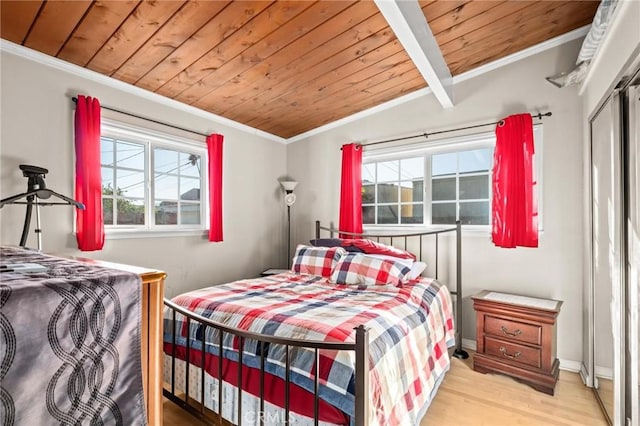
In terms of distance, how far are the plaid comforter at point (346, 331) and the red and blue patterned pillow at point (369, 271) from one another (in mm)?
71

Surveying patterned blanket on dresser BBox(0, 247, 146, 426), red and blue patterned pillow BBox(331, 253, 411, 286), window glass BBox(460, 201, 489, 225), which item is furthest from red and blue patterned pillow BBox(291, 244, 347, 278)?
patterned blanket on dresser BBox(0, 247, 146, 426)

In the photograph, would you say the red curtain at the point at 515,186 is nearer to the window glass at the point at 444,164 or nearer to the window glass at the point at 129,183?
the window glass at the point at 444,164

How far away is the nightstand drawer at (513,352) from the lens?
235 cm

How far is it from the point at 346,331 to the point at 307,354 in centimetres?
21

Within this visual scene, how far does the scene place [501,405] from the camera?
2.10m

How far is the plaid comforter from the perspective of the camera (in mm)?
1376

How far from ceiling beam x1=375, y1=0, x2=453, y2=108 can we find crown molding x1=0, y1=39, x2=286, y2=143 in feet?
6.92

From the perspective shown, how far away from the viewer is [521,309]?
2393mm

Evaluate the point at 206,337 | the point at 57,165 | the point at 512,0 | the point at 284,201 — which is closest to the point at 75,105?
the point at 57,165

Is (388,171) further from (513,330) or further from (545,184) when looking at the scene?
(513,330)

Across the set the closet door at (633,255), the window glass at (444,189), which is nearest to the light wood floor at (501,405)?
the closet door at (633,255)

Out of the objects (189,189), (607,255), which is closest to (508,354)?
(607,255)

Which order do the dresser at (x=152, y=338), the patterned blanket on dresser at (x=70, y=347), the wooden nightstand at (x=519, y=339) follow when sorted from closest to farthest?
the patterned blanket on dresser at (x=70, y=347) < the dresser at (x=152, y=338) < the wooden nightstand at (x=519, y=339)

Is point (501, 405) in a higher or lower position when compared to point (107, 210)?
lower
